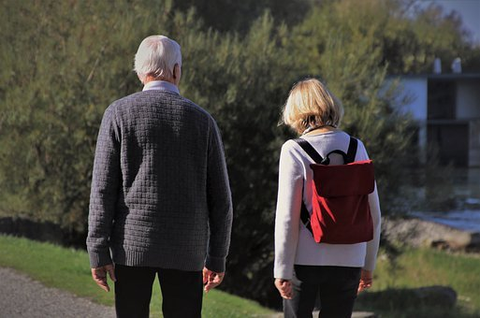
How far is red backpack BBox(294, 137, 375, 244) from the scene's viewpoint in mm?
3557

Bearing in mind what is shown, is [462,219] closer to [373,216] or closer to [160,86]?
[373,216]

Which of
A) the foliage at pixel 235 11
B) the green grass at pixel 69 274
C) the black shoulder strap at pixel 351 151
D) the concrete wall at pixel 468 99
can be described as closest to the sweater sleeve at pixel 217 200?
the black shoulder strap at pixel 351 151

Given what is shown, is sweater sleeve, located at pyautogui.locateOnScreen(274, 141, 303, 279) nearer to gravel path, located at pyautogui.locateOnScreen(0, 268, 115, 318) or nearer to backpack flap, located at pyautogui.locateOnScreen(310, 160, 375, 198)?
backpack flap, located at pyautogui.locateOnScreen(310, 160, 375, 198)

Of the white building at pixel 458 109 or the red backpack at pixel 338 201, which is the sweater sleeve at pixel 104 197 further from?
the white building at pixel 458 109

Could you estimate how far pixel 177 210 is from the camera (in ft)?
11.4

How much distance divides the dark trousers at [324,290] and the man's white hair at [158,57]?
1054 millimetres

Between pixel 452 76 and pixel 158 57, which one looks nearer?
pixel 158 57

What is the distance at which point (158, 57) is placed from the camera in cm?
357

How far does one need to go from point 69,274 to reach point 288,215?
630 centimetres

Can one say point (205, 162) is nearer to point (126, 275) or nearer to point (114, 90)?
point (126, 275)

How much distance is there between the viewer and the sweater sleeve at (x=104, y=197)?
3.44 metres

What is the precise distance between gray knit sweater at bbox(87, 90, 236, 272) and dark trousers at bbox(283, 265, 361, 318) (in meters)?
0.47

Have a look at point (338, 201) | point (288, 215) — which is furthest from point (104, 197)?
point (338, 201)

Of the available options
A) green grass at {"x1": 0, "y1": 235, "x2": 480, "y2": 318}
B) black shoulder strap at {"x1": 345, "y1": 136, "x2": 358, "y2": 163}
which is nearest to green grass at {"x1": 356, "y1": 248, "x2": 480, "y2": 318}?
green grass at {"x1": 0, "y1": 235, "x2": 480, "y2": 318}
